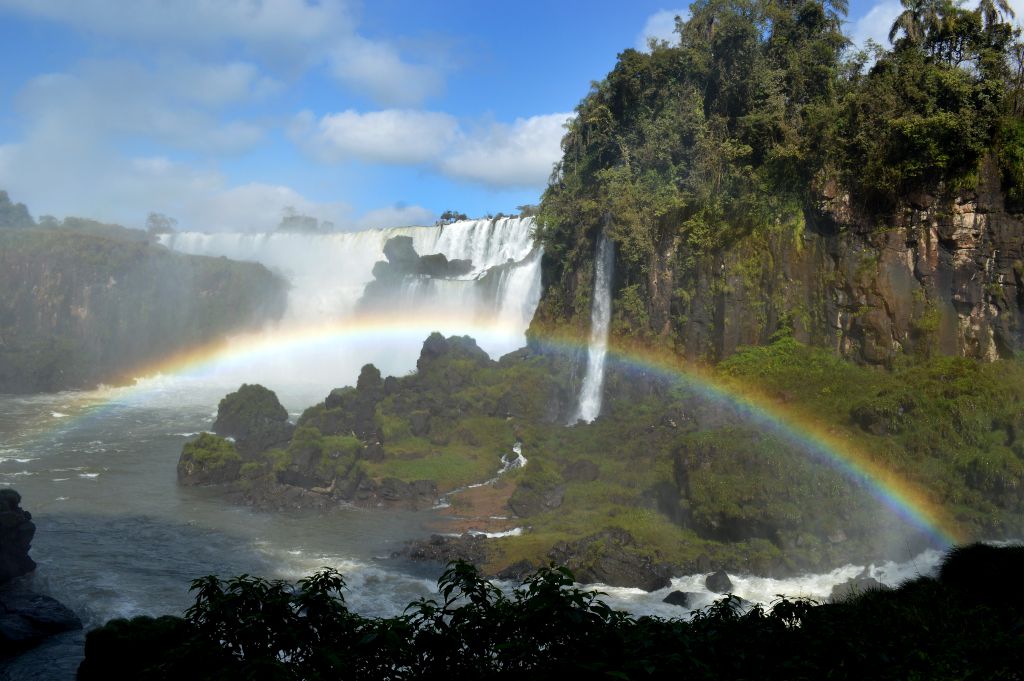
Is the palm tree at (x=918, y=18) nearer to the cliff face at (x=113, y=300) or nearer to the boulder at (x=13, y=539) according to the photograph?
the boulder at (x=13, y=539)

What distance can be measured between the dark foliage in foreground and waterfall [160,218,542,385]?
41043mm

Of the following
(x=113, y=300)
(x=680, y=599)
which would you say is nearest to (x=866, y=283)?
(x=680, y=599)

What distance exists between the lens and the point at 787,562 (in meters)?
20.9

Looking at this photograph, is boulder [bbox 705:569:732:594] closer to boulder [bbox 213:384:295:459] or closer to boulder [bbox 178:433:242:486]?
boulder [bbox 178:433:242:486]

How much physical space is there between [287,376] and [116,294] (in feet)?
53.4

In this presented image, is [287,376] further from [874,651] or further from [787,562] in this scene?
[874,651]

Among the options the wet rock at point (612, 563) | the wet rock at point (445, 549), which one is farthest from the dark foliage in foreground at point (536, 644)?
the wet rock at point (445, 549)

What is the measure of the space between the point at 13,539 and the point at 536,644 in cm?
2017

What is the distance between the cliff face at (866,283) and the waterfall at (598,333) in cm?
380

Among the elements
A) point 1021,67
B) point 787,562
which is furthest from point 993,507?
point 1021,67

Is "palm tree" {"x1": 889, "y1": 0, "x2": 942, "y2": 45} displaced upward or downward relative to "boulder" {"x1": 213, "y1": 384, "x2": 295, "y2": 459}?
upward

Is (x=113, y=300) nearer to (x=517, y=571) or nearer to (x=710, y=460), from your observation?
(x=517, y=571)

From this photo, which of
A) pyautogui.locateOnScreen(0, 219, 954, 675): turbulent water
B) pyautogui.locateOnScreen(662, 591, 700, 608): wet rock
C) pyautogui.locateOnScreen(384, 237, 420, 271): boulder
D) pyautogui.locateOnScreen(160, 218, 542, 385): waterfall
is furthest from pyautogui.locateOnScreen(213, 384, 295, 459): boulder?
pyautogui.locateOnScreen(662, 591, 700, 608): wet rock

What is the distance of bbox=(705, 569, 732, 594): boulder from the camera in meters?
19.9
